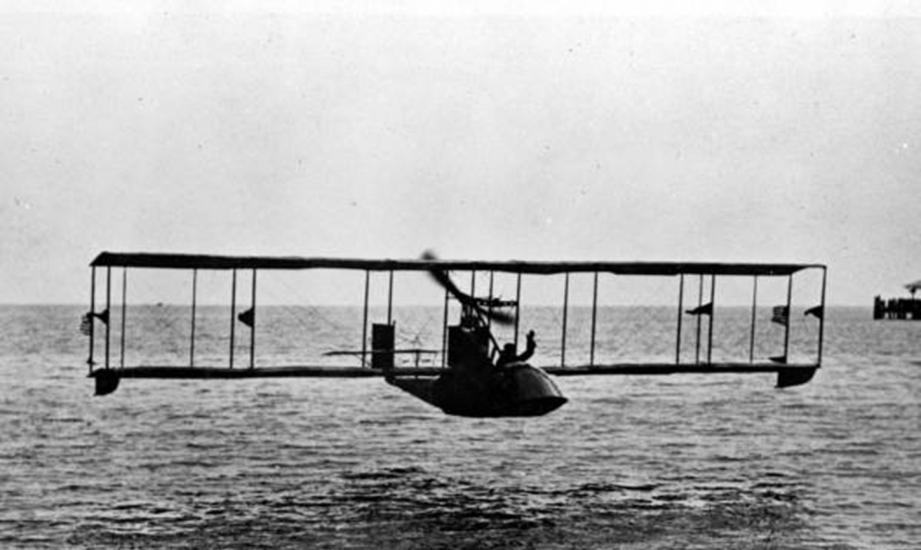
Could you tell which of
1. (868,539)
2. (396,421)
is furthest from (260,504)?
(396,421)

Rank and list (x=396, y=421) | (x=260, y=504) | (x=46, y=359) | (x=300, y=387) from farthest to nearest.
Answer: (x=46, y=359)
(x=300, y=387)
(x=396, y=421)
(x=260, y=504)

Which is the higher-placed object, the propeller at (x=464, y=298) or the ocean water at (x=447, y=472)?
the propeller at (x=464, y=298)

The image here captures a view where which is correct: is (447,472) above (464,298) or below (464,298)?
below

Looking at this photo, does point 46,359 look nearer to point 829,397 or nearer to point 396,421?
point 396,421

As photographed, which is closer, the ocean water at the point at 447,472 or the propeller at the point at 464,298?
the ocean water at the point at 447,472
